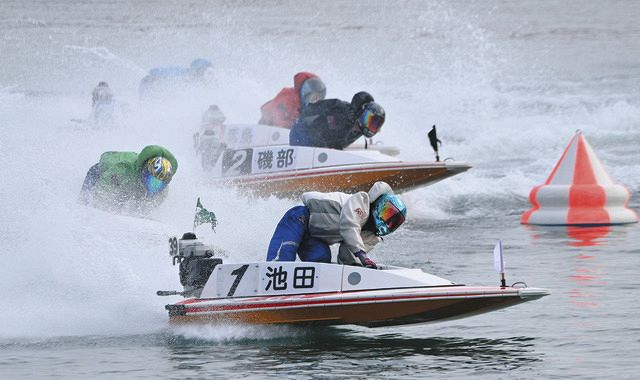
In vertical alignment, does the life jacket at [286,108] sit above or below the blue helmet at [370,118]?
above

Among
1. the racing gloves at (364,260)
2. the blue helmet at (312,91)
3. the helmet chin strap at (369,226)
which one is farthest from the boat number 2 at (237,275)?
the blue helmet at (312,91)

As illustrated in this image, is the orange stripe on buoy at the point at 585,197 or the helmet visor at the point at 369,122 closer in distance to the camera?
the orange stripe on buoy at the point at 585,197

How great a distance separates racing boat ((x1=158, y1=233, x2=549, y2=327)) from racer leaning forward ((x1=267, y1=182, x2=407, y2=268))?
0.67ft

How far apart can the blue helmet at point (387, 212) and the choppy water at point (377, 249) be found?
0.84 metres

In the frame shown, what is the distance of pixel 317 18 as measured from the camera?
52.7 m

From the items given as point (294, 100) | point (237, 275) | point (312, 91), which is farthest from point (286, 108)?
point (237, 275)

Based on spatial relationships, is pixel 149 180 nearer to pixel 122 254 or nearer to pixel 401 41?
pixel 122 254

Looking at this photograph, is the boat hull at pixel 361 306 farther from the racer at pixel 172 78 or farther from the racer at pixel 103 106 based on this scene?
the racer at pixel 172 78

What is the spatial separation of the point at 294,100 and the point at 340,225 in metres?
9.49

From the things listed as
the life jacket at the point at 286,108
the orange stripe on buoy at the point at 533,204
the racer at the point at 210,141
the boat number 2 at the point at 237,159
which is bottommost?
the orange stripe on buoy at the point at 533,204

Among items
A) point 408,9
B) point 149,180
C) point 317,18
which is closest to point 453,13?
point 408,9

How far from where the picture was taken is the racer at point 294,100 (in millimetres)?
19203

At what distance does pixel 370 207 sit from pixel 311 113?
7910 mm

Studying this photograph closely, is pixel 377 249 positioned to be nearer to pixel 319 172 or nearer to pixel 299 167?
pixel 319 172
